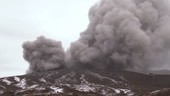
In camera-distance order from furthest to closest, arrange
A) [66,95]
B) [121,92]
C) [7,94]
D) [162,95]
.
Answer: [121,92] < [7,94] < [66,95] < [162,95]

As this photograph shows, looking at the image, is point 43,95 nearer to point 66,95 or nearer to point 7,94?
point 66,95

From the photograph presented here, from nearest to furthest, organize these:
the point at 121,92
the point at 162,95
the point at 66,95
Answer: the point at 162,95
the point at 66,95
the point at 121,92

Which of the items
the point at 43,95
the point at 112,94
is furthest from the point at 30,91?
the point at 112,94

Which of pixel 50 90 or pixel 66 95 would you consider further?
pixel 50 90

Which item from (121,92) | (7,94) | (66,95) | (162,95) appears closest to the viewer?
(162,95)

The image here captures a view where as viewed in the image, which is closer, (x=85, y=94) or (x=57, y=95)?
(x=57, y=95)

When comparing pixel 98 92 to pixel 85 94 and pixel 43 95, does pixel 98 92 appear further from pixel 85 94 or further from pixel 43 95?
pixel 43 95

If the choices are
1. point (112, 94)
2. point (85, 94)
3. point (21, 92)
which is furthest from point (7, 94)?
point (112, 94)
